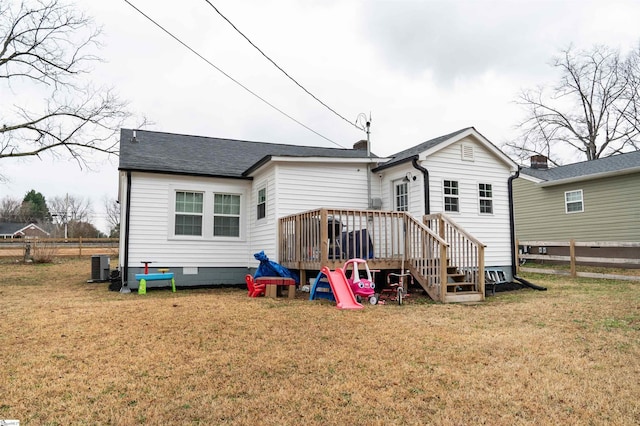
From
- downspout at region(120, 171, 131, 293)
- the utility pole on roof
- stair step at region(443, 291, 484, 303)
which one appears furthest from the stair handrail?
downspout at region(120, 171, 131, 293)

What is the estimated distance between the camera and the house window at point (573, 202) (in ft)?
54.8

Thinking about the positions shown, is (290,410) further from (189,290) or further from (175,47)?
(175,47)

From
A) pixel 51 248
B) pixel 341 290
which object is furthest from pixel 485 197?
pixel 51 248

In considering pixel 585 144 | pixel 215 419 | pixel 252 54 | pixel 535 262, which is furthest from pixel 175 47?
pixel 585 144

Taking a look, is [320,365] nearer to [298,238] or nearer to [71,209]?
[298,238]

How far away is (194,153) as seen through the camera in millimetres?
12867

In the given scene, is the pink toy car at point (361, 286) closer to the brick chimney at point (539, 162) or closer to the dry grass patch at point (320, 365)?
the dry grass patch at point (320, 365)

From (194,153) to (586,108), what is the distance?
2789 centimetres

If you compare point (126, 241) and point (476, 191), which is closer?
point (126, 241)

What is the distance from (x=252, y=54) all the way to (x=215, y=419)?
357 inches

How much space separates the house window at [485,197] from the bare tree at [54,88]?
13.6 metres

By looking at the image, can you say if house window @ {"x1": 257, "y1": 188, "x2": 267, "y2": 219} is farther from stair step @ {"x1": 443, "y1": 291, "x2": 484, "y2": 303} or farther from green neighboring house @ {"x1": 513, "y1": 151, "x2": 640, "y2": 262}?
green neighboring house @ {"x1": 513, "y1": 151, "x2": 640, "y2": 262}

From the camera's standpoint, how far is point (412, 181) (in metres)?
10.3

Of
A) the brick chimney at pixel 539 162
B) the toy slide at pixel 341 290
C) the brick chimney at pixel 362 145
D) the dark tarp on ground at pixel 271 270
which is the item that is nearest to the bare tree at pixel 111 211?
the brick chimney at pixel 362 145
